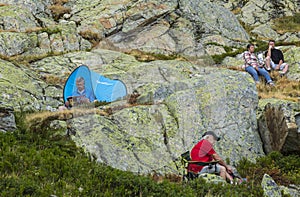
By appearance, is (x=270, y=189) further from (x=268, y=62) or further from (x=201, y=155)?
(x=268, y=62)

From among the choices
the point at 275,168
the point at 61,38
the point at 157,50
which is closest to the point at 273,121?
the point at 275,168

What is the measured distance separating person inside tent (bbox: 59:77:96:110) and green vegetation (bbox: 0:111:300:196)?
A: 11.9ft

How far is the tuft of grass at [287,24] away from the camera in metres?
36.1

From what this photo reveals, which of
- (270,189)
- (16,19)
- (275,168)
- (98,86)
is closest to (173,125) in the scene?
(275,168)

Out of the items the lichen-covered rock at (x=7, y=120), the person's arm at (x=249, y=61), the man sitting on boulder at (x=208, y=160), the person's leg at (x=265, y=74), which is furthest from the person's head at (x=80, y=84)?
the person's leg at (x=265, y=74)

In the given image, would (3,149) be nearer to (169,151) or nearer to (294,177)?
(169,151)

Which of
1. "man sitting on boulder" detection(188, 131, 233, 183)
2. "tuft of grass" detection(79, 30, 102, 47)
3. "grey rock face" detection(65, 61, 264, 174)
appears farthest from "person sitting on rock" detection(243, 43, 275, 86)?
"tuft of grass" detection(79, 30, 102, 47)

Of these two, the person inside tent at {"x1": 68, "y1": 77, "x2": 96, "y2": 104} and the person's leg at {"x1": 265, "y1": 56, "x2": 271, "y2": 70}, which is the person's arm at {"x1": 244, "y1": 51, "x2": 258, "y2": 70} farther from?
the person inside tent at {"x1": 68, "y1": 77, "x2": 96, "y2": 104}

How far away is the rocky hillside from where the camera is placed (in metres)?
12.2

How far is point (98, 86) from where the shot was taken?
17281mm

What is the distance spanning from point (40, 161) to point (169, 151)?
4.41 meters

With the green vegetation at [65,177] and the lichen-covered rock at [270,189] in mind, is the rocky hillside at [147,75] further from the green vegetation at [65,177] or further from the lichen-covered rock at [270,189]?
the lichen-covered rock at [270,189]

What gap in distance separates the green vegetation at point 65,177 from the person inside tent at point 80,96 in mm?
3617

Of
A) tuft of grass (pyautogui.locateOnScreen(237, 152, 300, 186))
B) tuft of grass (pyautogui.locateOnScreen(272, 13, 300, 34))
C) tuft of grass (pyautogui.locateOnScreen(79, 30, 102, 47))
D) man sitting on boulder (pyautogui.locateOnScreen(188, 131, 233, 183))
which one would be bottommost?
tuft of grass (pyautogui.locateOnScreen(237, 152, 300, 186))
